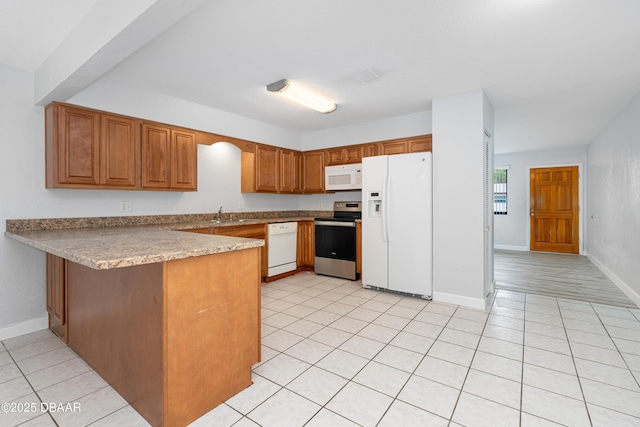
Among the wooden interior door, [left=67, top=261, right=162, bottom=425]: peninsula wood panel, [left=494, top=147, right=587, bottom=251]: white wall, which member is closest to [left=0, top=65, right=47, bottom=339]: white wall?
[left=67, top=261, right=162, bottom=425]: peninsula wood panel

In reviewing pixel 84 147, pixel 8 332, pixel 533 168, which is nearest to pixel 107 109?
pixel 84 147

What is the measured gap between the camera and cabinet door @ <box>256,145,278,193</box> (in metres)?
4.74

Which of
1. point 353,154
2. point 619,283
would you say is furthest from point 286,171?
point 619,283

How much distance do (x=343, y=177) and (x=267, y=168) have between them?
1.23 meters

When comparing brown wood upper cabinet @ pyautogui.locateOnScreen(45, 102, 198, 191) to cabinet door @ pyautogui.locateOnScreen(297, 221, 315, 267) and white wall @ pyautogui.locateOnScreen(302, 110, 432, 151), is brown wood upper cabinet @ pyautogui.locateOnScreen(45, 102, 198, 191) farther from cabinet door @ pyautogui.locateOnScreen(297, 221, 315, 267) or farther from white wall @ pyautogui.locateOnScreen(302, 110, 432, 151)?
white wall @ pyautogui.locateOnScreen(302, 110, 432, 151)

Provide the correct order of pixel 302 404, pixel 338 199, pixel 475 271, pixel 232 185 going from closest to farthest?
pixel 302 404 < pixel 475 271 < pixel 232 185 < pixel 338 199

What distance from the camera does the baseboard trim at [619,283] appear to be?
3.57m

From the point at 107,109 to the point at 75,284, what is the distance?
71.7 inches

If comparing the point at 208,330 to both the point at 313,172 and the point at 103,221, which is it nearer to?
the point at 103,221

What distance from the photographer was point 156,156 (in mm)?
3479

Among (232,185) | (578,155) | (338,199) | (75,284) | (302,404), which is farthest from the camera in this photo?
(578,155)

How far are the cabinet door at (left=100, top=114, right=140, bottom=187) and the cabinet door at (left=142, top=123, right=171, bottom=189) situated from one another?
82 millimetres

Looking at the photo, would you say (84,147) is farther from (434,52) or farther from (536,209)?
(536,209)

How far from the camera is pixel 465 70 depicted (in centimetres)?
294
